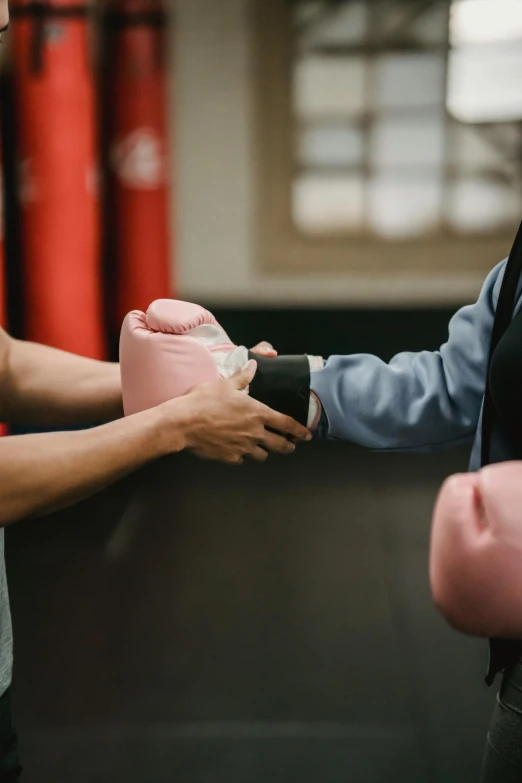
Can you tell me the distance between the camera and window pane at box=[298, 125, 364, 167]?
3.28 metres

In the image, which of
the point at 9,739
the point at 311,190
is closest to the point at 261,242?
the point at 311,190

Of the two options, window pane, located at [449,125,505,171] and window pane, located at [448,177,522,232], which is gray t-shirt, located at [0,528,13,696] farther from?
window pane, located at [449,125,505,171]

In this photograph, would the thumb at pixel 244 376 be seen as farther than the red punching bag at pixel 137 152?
No

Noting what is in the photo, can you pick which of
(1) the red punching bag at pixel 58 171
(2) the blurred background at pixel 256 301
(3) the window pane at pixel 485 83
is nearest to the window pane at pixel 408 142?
(2) the blurred background at pixel 256 301

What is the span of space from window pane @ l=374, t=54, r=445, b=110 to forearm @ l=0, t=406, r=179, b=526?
9.41 ft

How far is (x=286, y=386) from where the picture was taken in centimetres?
83

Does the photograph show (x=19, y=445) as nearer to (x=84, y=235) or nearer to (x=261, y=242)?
(x=84, y=235)

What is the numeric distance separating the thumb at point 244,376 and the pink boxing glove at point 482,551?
29 cm

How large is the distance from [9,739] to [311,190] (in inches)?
109

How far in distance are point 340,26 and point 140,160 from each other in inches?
43.4

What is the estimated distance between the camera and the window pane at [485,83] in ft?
10.4

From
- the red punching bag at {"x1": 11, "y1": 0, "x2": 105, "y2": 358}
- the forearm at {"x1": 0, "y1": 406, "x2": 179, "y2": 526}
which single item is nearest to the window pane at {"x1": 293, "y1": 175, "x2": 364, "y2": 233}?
the red punching bag at {"x1": 11, "y1": 0, "x2": 105, "y2": 358}

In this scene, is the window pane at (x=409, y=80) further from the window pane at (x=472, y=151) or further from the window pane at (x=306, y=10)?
the window pane at (x=306, y=10)

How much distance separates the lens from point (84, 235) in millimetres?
2406
